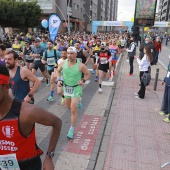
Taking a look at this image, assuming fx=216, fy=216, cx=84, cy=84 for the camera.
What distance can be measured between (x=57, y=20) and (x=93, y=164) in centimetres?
1158

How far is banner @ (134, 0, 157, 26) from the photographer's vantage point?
1141cm

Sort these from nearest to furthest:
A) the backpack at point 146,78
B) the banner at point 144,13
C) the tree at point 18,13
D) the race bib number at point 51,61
Answer: the backpack at point 146,78, the race bib number at point 51,61, the banner at point 144,13, the tree at point 18,13

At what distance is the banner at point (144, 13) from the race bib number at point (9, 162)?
11.0 metres

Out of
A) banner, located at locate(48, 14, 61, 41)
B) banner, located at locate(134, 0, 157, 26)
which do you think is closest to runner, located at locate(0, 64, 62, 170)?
banner, located at locate(134, 0, 157, 26)

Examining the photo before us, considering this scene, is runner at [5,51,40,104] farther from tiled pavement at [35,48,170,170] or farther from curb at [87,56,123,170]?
curb at [87,56,123,170]

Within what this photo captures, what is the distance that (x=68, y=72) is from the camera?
15.7 ft

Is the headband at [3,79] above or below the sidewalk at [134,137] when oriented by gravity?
above

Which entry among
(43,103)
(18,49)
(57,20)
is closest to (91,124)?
(43,103)

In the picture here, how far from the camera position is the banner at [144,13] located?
37.4ft

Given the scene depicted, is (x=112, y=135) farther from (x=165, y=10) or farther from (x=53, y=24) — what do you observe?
(x=165, y=10)

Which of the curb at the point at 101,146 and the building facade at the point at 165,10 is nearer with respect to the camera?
the curb at the point at 101,146

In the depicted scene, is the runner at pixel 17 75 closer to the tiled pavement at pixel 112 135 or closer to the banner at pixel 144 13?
the tiled pavement at pixel 112 135

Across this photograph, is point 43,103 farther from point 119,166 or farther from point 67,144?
point 119,166

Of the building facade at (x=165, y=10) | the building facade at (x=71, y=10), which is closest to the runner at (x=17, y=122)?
the building facade at (x=71, y=10)
